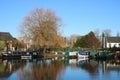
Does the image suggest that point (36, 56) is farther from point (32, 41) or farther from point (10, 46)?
point (10, 46)

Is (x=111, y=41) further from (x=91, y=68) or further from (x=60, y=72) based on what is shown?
(x=60, y=72)

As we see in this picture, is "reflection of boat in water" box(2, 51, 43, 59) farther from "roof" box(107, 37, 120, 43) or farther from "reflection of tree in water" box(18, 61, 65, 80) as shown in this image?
"roof" box(107, 37, 120, 43)

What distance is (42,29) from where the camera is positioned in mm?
62031

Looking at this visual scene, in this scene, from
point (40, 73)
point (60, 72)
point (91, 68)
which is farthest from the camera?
point (91, 68)

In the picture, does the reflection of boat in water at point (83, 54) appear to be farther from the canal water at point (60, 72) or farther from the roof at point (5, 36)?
the roof at point (5, 36)

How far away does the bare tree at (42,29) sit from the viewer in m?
61.6

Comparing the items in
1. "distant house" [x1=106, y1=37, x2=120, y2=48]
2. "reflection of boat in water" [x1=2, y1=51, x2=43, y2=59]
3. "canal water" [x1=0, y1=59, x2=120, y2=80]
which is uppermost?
"distant house" [x1=106, y1=37, x2=120, y2=48]

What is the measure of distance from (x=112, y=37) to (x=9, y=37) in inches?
1660

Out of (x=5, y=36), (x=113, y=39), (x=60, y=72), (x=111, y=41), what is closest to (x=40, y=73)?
(x=60, y=72)

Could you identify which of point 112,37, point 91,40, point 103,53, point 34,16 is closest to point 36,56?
point 34,16

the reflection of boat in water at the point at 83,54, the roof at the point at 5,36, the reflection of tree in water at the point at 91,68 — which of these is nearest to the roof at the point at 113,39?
the roof at the point at 5,36

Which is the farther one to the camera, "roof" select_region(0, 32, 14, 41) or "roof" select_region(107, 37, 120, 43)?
"roof" select_region(107, 37, 120, 43)

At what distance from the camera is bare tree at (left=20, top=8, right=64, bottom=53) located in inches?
2425

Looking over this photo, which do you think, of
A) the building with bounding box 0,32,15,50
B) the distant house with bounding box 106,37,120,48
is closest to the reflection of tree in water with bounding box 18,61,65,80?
the building with bounding box 0,32,15,50
